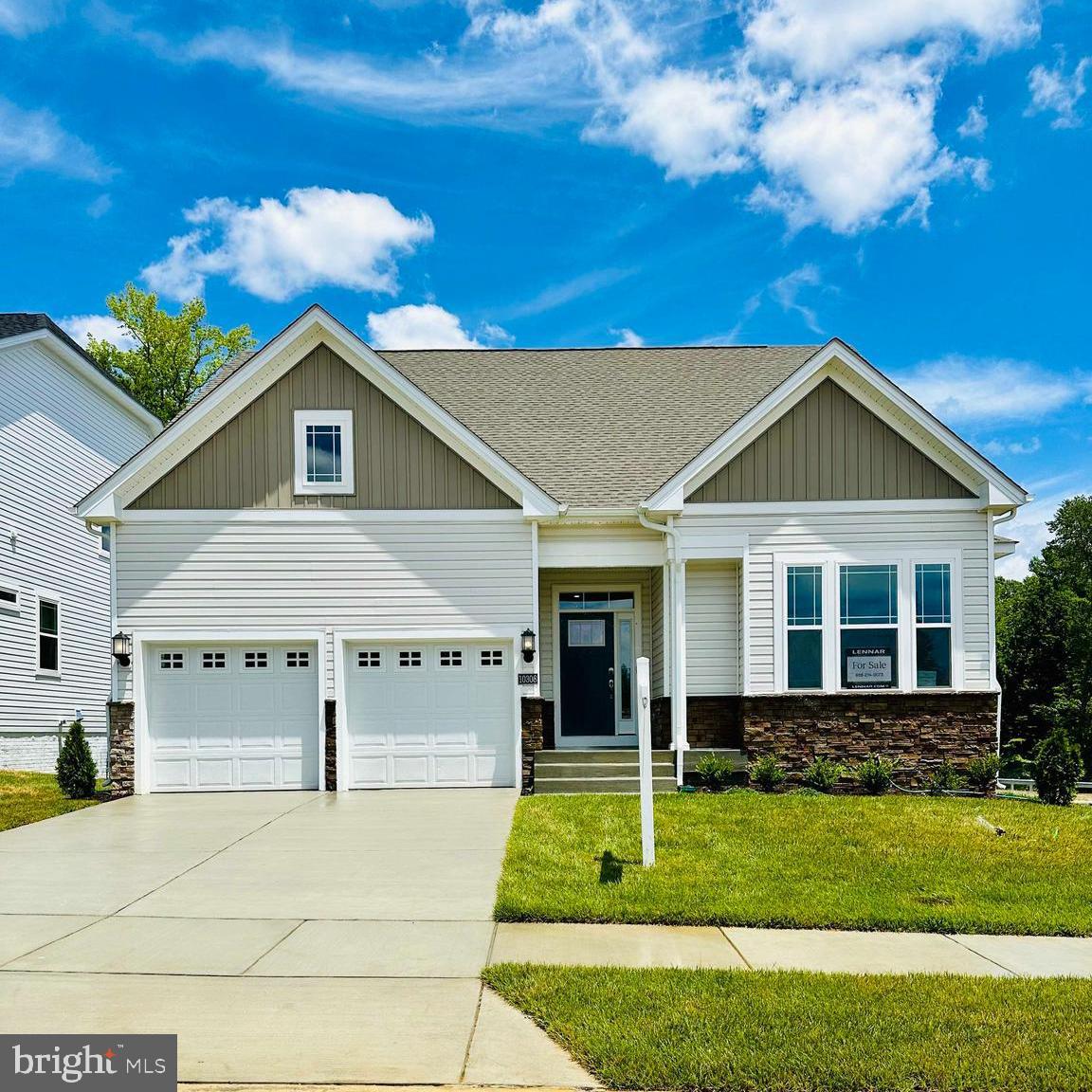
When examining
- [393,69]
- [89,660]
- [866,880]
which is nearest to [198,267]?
[89,660]

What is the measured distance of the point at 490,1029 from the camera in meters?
5.51

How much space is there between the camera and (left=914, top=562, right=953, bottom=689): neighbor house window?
15.3 metres

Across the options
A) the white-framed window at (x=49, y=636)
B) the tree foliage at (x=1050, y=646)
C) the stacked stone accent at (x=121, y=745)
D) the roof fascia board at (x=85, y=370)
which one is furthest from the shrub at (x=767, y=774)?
the tree foliage at (x=1050, y=646)

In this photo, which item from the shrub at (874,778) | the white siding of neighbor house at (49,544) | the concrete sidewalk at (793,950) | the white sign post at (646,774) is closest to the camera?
the concrete sidewalk at (793,950)

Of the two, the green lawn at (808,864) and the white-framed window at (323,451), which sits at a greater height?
the white-framed window at (323,451)

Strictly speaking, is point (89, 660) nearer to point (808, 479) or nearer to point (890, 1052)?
point (808, 479)

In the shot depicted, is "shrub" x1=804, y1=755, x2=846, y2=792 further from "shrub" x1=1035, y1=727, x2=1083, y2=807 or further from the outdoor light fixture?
the outdoor light fixture

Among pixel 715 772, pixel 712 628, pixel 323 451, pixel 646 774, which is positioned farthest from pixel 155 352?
pixel 646 774

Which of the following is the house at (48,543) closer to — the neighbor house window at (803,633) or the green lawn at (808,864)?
the green lawn at (808,864)

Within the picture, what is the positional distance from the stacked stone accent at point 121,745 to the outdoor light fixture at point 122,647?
25.5 inches

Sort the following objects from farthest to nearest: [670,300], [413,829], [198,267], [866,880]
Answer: [198,267] → [670,300] → [413,829] → [866,880]

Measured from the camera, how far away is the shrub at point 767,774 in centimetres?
1466

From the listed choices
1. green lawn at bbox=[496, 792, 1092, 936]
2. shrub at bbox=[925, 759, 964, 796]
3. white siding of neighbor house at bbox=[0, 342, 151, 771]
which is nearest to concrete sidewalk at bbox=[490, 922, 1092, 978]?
green lawn at bbox=[496, 792, 1092, 936]

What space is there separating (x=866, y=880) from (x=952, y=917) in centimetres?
126
